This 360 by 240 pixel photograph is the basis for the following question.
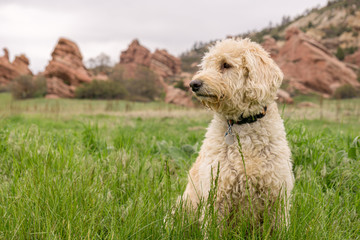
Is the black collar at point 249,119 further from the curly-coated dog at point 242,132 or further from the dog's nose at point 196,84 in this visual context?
the dog's nose at point 196,84

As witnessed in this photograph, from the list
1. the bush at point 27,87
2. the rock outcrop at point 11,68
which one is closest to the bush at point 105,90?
the bush at point 27,87

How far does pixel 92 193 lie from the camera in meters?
2.32

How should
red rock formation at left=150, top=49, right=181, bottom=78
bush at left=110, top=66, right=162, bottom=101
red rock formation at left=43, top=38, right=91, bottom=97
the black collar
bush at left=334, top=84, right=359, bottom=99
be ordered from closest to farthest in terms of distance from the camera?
the black collar → bush at left=334, top=84, right=359, bottom=99 → red rock formation at left=43, top=38, right=91, bottom=97 → bush at left=110, top=66, right=162, bottom=101 → red rock formation at left=150, top=49, right=181, bottom=78

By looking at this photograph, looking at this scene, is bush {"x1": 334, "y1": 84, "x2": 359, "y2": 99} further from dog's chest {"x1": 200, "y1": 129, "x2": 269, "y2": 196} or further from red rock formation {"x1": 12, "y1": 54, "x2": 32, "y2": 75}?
red rock formation {"x1": 12, "y1": 54, "x2": 32, "y2": 75}

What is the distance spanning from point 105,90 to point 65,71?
61.5 feet

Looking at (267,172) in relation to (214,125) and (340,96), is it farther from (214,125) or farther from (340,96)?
(340,96)

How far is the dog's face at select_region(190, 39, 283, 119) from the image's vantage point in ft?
8.45

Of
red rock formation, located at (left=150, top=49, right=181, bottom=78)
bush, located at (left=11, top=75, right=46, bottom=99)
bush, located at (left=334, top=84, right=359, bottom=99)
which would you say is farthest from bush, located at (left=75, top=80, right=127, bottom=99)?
red rock formation, located at (left=150, top=49, right=181, bottom=78)

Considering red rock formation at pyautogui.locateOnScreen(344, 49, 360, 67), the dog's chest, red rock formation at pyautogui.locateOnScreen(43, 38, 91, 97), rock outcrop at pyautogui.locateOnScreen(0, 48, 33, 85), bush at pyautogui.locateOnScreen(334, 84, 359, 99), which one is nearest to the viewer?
the dog's chest

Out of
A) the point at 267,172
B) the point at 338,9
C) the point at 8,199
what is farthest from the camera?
the point at 338,9

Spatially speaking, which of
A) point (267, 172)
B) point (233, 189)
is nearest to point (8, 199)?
point (233, 189)

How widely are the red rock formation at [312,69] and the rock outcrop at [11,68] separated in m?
81.7

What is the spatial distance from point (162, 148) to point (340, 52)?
8713 centimetres

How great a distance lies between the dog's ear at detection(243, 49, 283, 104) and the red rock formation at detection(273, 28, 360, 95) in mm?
64728
